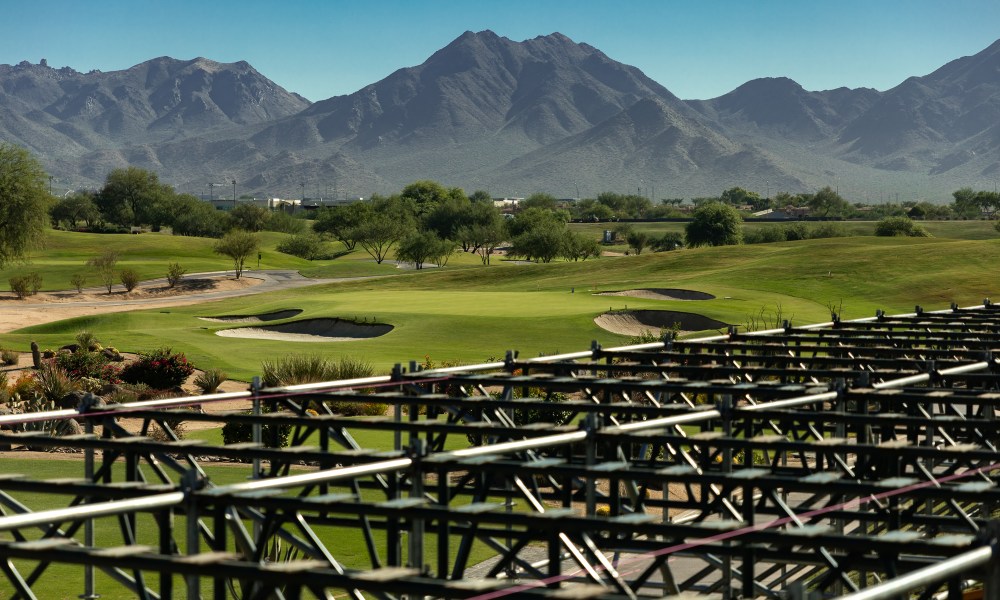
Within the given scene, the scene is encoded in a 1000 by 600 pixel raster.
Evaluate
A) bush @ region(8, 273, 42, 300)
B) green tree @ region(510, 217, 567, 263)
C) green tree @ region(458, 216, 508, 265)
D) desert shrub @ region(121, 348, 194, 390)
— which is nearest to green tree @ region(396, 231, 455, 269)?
green tree @ region(510, 217, 567, 263)

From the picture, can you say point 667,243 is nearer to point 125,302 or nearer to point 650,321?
point 125,302

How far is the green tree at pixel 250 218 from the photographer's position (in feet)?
629

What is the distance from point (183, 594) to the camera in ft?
55.2

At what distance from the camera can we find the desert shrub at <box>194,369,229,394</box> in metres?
39.1

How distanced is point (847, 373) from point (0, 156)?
280ft

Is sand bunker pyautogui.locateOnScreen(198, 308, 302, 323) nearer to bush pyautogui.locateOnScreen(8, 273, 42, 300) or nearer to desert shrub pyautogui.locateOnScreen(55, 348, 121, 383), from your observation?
desert shrub pyautogui.locateOnScreen(55, 348, 121, 383)

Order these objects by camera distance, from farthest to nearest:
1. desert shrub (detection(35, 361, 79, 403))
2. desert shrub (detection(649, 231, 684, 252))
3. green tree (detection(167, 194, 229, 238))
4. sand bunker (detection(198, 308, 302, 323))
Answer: green tree (detection(167, 194, 229, 238))
desert shrub (detection(649, 231, 684, 252))
sand bunker (detection(198, 308, 302, 323))
desert shrub (detection(35, 361, 79, 403))

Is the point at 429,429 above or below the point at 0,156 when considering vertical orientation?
below

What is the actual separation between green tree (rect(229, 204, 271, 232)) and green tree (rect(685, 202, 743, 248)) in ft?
235

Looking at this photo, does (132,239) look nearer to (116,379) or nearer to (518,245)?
(518,245)

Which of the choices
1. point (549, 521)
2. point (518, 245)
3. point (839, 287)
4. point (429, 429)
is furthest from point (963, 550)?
point (518, 245)

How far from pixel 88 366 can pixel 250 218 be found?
15606cm

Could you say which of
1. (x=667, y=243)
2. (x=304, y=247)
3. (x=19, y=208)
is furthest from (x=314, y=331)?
(x=667, y=243)

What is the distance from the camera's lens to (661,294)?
74125 mm
